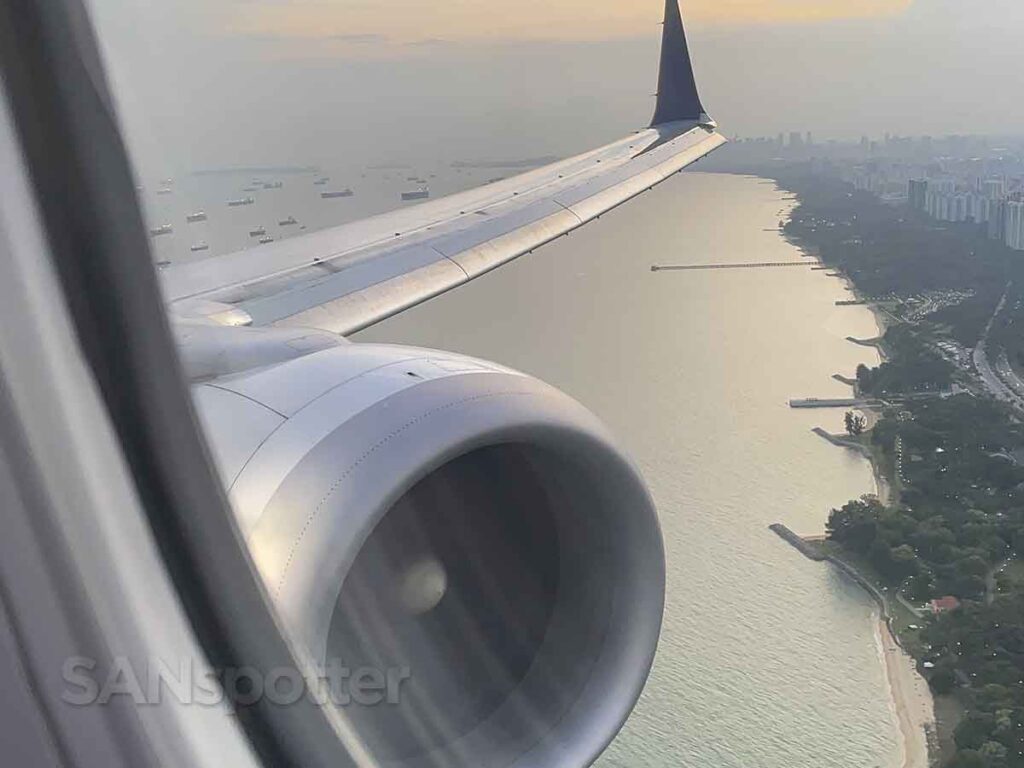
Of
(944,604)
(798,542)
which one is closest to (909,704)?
(944,604)

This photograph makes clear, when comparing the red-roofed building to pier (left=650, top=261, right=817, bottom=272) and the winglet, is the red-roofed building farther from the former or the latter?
pier (left=650, top=261, right=817, bottom=272)

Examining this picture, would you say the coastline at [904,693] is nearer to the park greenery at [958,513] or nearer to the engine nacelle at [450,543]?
the park greenery at [958,513]

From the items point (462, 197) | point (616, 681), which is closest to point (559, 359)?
point (462, 197)

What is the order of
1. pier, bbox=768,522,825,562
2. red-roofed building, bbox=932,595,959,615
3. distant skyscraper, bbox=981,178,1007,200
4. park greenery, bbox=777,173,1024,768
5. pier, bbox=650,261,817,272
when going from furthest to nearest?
pier, bbox=650,261,817,272
distant skyscraper, bbox=981,178,1007,200
pier, bbox=768,522,825,562
red-roofed building, bbox=932,595,959,615
park greenery, bbox=777,173,1024,768

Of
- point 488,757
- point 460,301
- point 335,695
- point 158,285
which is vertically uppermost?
point 158,285

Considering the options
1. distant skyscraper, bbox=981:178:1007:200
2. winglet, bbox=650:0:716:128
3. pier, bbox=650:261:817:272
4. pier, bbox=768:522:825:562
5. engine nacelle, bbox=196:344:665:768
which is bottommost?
pier, bbox=650:261:817:272

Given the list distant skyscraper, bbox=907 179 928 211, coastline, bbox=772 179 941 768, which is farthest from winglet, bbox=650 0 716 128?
distant skyscraper, bbox=907 179 928 211

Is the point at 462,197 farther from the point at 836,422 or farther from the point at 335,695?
the point at 836,422
